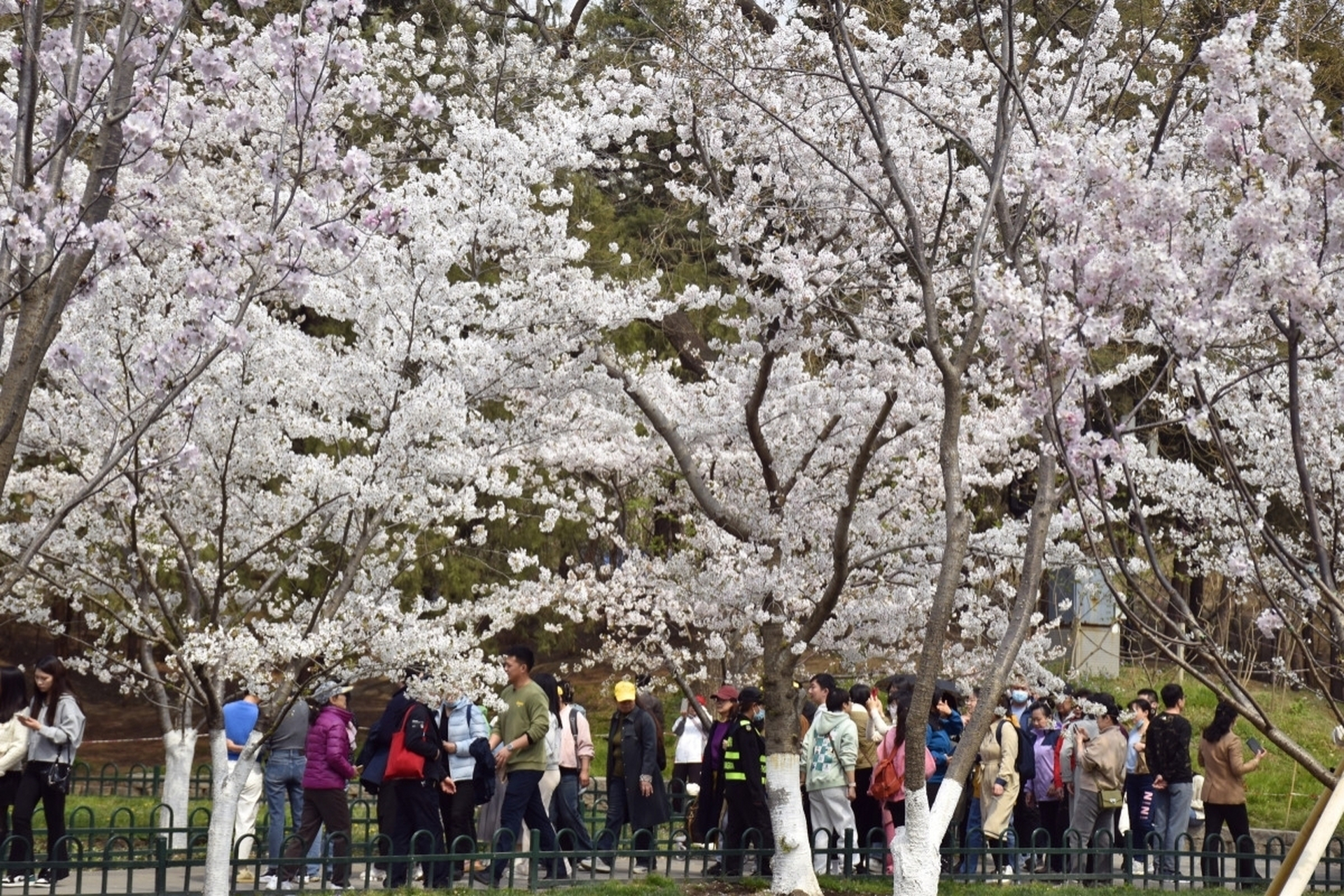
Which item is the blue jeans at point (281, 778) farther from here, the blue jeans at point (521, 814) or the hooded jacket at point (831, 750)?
the hooded jacket at point (831, 750)

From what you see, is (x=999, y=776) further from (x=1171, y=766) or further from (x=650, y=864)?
(x=650, y=864)

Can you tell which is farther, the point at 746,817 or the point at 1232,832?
the point at 1232,832

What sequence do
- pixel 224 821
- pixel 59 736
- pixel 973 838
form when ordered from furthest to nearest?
1. pixel 973 838
2. pixel 59 736
3. pixel 224 821

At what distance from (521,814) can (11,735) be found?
10.7ft

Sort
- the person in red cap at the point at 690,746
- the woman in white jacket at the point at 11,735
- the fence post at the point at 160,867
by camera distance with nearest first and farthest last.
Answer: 1. the fence post at the point at 160,867
2. the woman in white jacket at the point at 11,735
3. the person in red cap at the point at 690,746

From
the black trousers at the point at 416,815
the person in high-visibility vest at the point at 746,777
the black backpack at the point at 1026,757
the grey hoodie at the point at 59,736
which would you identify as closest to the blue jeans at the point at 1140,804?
the black backpack at the point at 1026,757

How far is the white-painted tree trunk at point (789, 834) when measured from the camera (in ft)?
31.5

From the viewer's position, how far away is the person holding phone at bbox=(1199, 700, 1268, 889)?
11125mm

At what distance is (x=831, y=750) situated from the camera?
11.4 m

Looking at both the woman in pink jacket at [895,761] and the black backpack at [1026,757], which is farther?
the black backpack at [1026,757]

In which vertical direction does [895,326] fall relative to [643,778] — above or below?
above

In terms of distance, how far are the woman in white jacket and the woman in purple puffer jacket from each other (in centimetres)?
175

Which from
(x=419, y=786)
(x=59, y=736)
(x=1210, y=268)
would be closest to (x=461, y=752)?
(x=419, y=786)

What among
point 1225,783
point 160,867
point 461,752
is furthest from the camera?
point 1225,783
